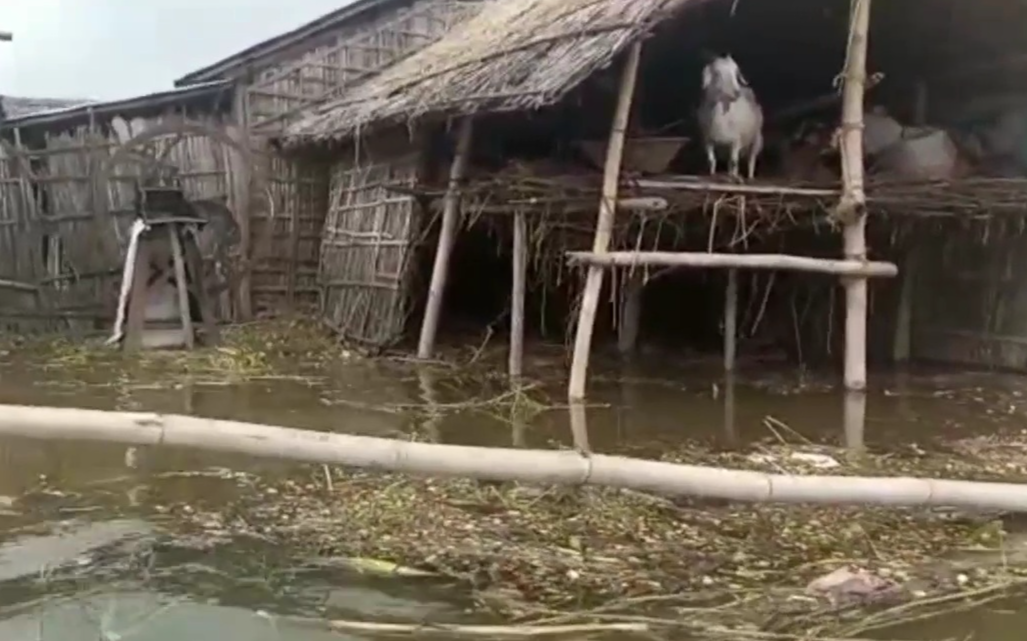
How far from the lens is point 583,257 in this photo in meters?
7.95

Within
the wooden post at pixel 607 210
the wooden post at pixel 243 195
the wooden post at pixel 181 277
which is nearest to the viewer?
the wooden post at pixel 607 210

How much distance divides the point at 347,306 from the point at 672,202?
16.6 feet

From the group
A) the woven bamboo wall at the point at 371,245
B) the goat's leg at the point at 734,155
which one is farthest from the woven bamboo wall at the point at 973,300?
the woven bamboo wall at the point at 371,245

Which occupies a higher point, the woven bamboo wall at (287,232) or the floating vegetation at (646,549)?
the woven bamboo wall at (287,232)

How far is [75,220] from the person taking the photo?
13.0 m

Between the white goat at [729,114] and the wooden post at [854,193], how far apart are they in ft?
3.01

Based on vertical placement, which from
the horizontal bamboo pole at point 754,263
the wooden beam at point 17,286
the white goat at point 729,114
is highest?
the white goat at point 729,114

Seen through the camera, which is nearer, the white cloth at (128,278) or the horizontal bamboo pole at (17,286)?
the white cloth at (128,278)

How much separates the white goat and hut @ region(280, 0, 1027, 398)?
0.24 meters

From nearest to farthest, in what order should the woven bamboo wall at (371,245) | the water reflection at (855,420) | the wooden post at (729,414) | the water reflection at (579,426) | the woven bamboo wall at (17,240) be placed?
the water reflection at (579,426), the water reflection at (855,420), the wooden post at (729,414), the woven bamboo wall at (371,245), the woven bamboo wall at (17,240)

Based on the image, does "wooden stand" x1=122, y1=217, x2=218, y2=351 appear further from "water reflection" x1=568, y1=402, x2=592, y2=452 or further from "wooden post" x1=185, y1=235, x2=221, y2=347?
Answer: "water reflection" x1=568, y1=402, x2=592, y2=452

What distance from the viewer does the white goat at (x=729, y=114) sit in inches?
353

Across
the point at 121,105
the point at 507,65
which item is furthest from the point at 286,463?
the point at 121,105

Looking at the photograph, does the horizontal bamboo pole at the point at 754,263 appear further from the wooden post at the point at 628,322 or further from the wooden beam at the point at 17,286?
the wooden beam at the point at 17,286
